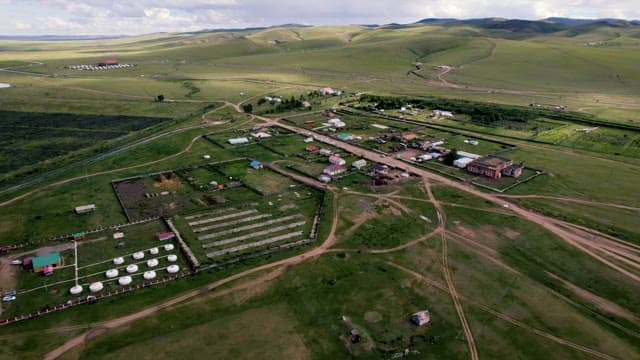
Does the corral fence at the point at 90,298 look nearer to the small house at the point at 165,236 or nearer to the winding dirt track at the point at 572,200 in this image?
the small house at the point at 165,236

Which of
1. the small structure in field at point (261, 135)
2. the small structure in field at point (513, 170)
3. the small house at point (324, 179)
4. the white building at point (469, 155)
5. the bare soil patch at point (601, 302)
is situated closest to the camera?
the bare soil patch at point (601, 302)

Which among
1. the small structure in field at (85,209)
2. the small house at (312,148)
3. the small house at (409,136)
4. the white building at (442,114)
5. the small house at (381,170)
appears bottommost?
the small structure in field at (85,209)

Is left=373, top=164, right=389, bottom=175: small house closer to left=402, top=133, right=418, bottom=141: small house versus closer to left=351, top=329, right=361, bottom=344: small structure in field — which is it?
left=402, top=133, right=418, bottom=141: small house

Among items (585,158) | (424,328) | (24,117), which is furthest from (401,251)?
(24,117)

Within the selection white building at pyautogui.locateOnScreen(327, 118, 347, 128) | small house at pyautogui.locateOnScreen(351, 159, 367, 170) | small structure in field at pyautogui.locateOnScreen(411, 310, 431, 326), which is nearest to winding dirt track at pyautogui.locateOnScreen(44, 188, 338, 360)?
small structure in field at pyautogui.locateOnScreen(411, 310, 431, 326)

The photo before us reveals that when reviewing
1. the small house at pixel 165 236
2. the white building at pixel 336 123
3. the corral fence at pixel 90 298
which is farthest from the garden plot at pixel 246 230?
the white building at pixel 336 123

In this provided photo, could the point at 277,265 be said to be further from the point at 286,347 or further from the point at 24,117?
the point at 24,117
